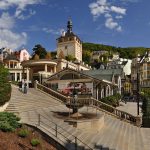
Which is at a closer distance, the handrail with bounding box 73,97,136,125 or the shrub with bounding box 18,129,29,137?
the shrub with bounding box 18,129,29,137

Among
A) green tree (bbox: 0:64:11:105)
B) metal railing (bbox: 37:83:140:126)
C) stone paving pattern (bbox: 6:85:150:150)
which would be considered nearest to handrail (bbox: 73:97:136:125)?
metal railing (bbox: 37:83:140:126)

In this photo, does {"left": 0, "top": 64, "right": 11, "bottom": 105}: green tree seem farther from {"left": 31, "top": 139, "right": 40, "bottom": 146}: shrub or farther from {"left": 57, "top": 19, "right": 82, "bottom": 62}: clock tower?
{"left": 57, "top": 19, "right": 82, "bottom": 62}: clock tower

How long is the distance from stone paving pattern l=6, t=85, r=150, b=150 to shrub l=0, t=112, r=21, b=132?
1215mm

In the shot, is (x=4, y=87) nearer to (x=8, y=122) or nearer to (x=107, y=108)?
(x=8, y=122)

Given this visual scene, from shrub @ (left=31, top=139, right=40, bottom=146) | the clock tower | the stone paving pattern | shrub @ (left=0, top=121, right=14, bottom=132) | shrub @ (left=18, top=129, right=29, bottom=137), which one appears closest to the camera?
shrub @ (left=31, top=139, right=40, bottom=146)

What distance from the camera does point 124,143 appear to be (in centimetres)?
2034

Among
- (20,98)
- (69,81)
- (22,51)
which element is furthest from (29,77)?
(22,51)

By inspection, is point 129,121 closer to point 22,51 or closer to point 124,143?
point 124,143

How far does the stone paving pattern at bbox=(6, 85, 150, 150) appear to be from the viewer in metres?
19.1

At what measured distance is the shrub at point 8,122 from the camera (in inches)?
650

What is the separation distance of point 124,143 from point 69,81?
76.6 feet

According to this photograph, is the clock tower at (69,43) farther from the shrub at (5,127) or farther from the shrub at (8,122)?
the shrub at (5,127)

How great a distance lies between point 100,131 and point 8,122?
7683 millimetres

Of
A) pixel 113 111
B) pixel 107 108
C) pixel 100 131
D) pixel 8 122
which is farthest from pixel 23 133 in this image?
pixel 107 108
